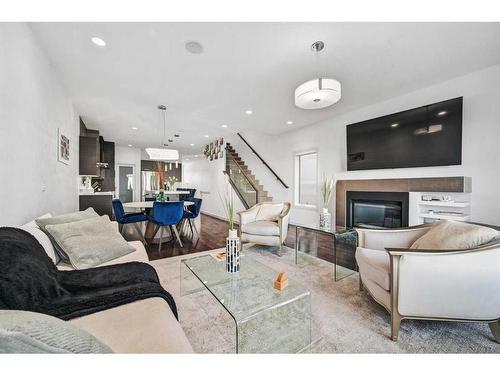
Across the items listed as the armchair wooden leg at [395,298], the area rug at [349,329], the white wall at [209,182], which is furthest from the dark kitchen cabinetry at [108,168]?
the armchair wooden leg at [395,298]

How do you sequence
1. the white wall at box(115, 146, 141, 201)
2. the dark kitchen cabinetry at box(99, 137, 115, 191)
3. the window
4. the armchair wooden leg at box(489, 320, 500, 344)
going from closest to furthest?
the armchair wooden leg at box(489, 320, 500, 344) → the window → the dark kitchen cabinetry at box(99, 137, 115, 191) → the white wall at box(115, 146, 141, 201)

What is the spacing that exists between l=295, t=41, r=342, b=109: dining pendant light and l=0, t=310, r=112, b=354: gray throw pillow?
2506 mm

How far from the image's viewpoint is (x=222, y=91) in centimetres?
336

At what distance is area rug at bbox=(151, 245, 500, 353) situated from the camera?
143 cm

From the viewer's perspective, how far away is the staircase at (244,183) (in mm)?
6176

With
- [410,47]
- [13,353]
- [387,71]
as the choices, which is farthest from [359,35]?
[13,353]

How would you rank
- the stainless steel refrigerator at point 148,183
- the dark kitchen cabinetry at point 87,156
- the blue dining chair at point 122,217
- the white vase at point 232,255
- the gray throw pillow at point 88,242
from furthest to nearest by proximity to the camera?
the stainless steel refrigerator at point 148,183 < the dark kitchen cabinetry at point 87,156 < the blue dining chair at point 122,217 < the white vase at point 232,255 < the gray throw pillow at point 88,242

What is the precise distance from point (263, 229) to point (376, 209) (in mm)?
2269

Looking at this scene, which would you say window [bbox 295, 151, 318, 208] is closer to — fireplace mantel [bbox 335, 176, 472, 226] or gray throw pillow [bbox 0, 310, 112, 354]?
fireplace mantel [bbox 335, 176, 472, 226]

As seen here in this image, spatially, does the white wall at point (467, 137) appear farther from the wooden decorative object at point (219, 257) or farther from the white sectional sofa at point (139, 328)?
the white sectional sofa at point (139, 328)

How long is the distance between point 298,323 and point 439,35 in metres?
3.05

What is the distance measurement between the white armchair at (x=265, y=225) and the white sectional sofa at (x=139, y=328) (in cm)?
224

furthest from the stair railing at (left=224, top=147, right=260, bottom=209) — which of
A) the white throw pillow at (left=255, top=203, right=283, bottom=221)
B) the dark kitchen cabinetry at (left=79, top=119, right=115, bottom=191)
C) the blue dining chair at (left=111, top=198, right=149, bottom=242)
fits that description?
the dark kitchen cabinetry at (left=79, top=119, right=115, bottom=191)

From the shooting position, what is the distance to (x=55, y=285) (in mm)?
1224
